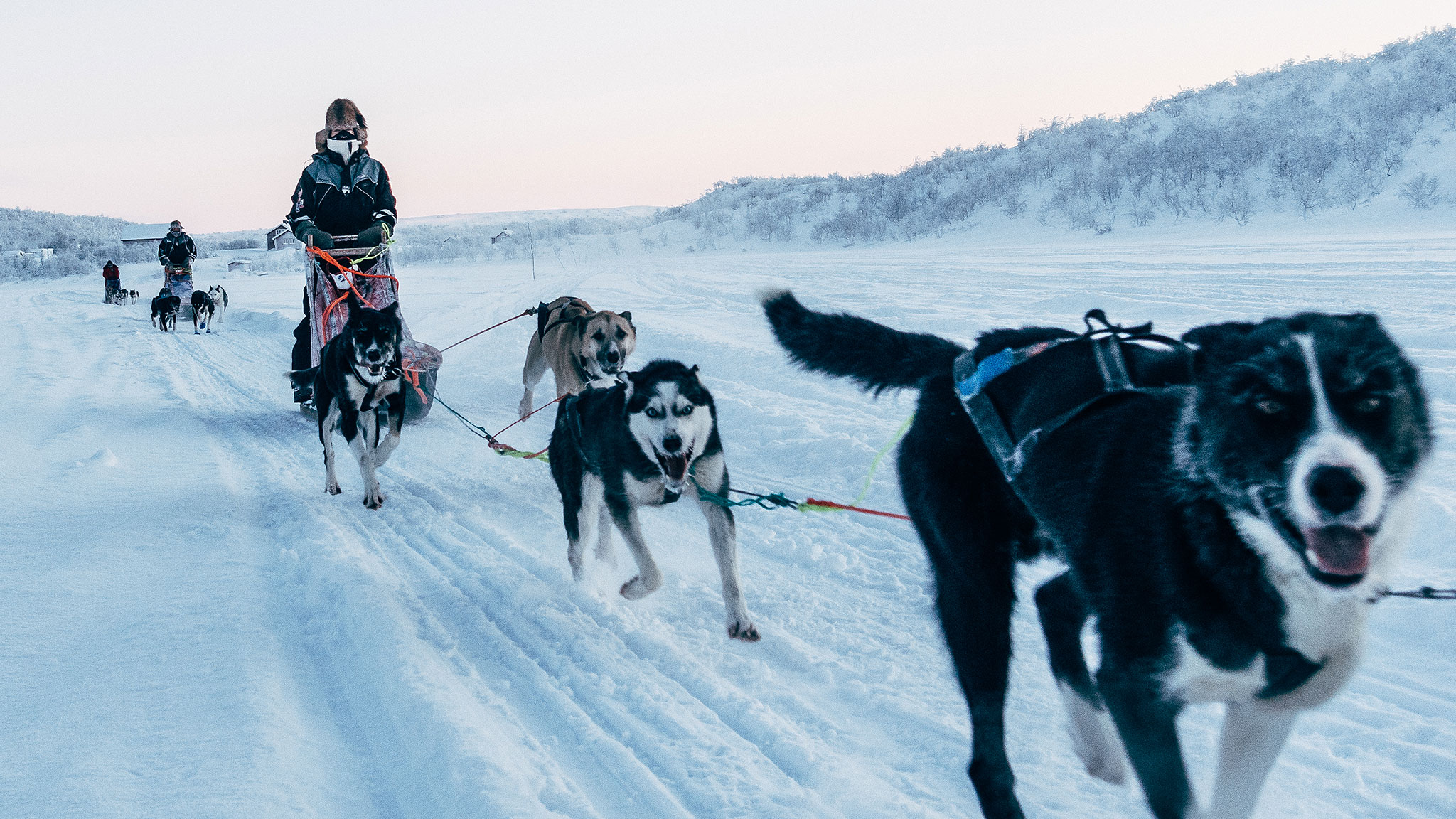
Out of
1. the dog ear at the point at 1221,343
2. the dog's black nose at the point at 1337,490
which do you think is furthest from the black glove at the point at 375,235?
the dog's black nose at the point at 1337,490

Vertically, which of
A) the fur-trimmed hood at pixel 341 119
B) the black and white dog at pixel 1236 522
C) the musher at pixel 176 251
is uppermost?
the fur-trimmed hood at pixel 341 119

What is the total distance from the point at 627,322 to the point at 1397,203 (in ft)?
49.4

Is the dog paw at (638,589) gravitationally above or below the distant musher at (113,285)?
below

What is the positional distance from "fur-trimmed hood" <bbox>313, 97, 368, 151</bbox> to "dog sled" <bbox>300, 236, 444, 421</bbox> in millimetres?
723

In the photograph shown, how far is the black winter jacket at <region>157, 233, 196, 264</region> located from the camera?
1599 cm

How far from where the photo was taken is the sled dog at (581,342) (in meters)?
5.95

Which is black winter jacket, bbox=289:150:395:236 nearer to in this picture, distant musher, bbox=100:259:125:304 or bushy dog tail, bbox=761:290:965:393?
bushy dog tail, bbox=761:290:965:393

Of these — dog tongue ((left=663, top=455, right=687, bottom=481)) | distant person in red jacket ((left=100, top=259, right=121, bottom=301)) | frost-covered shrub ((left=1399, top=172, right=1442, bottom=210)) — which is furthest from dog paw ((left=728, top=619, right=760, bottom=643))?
distant person in red jacket ((left=100, top=259, right=121, bottom=301))

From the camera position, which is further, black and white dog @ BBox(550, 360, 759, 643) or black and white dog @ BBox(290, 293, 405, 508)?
Answer: black and white dog @ BBox(290, 293, 405, 508)

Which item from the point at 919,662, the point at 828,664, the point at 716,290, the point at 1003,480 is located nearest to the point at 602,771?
the point at 828,664

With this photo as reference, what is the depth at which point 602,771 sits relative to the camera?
91.1 inches

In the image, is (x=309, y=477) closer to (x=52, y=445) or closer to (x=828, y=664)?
(x=52, y=445)

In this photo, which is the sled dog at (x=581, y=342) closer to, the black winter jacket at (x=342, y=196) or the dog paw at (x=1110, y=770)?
the black winter jacket at (x=342, y=196)

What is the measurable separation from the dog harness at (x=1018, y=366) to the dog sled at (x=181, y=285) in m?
16.7
